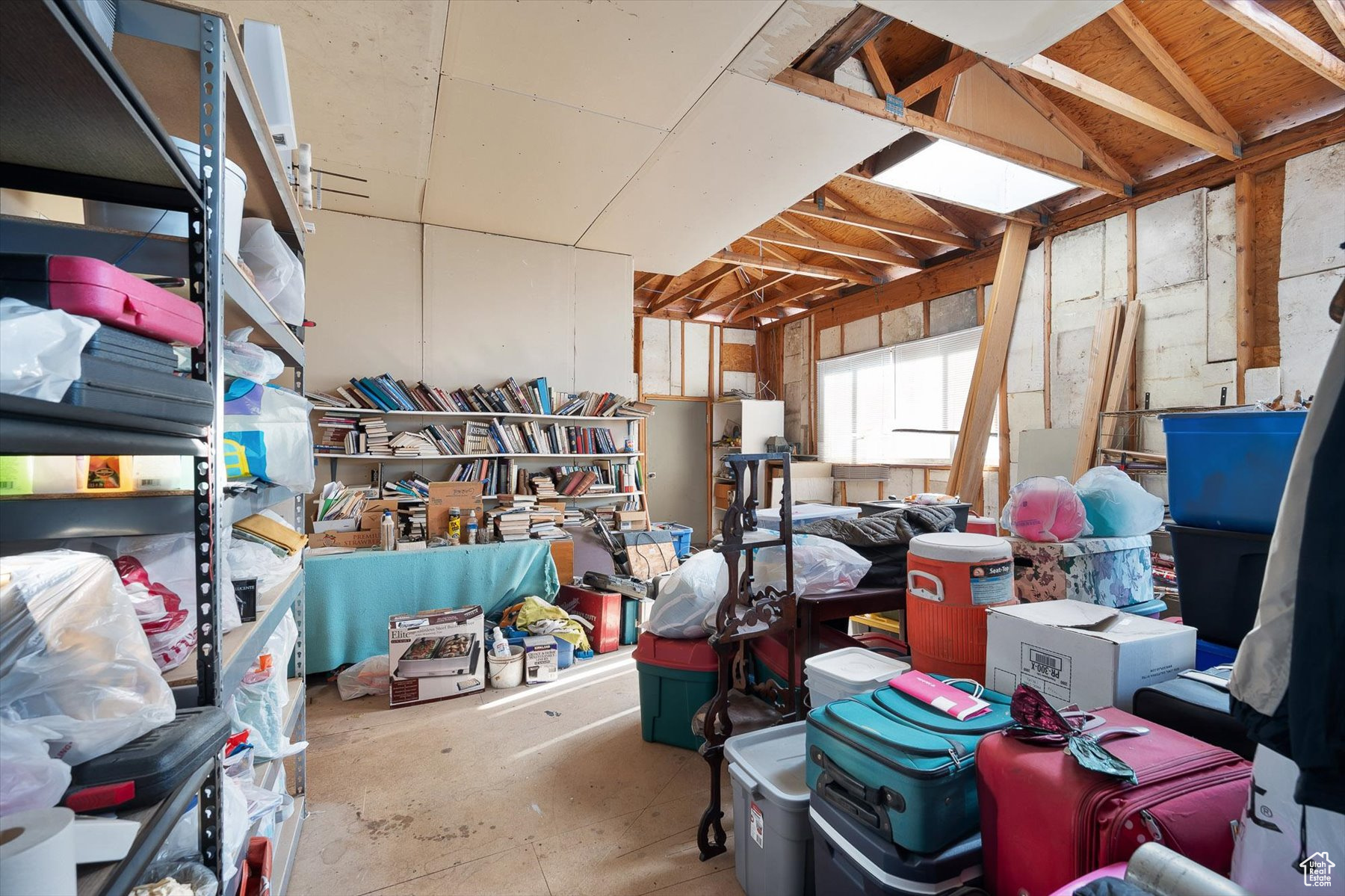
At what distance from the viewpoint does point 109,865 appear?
65cm

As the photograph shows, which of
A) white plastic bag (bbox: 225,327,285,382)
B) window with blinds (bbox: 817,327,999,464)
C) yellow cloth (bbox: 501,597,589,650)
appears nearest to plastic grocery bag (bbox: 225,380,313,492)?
white plastic bag (bbox: 225,327,285,382)

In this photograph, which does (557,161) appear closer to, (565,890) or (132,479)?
(132,479)

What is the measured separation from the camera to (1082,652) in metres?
1.35

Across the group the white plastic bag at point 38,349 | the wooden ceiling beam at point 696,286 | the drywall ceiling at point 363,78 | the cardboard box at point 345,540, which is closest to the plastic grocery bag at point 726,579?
the white plastic bag at point 38,349

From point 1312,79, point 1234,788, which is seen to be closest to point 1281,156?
point 1312,79

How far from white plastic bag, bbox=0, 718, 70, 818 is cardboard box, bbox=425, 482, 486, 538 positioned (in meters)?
3.41

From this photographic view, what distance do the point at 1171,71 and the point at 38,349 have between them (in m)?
4.78

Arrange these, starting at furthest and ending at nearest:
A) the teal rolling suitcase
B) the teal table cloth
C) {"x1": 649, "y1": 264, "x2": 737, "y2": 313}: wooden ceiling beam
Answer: {"x1": 649, "y1": 264, "x2": 737, "y2": 313}: wooden ceiling beam → the teal table cloth → the teal rolling suitcase

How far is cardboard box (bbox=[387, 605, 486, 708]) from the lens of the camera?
3.00m

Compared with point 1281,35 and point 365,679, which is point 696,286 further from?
point 365,679

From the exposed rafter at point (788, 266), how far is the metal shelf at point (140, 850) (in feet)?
17.5

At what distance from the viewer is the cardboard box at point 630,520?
4562 millimetres

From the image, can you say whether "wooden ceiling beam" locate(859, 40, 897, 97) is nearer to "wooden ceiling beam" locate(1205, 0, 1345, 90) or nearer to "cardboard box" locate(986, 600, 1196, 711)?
"wooden ceiling beam" locate(1205, 0, 1345, 90)

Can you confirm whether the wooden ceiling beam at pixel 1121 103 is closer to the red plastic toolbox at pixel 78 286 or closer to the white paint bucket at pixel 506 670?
the red plastic toolbox at pixel 78 286
